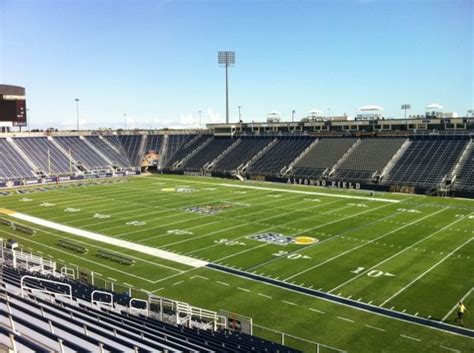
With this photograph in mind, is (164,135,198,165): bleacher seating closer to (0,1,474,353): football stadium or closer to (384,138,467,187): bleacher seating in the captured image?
(0,1,474,353): football stadium

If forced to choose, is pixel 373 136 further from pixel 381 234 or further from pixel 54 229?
pixel 54 229

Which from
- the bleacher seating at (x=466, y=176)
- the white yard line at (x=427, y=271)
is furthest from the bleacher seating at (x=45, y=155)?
the white yard line at (x=427, y=271)

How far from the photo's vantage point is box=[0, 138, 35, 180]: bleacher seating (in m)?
73.4

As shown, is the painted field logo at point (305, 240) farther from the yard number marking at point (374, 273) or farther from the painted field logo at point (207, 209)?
the painted field logo at point (207, 209)

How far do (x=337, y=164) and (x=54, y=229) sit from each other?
45323 mm

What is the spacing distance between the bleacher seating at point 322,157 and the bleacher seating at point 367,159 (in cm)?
198

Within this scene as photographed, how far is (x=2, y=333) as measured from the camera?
343 inches

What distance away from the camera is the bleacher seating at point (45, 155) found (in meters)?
79.9

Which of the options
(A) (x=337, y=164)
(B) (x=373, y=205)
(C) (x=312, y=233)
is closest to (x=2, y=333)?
(C) (x=312, y=233)

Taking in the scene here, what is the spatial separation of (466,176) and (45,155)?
6964cm

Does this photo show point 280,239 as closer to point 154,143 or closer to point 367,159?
point 367,159

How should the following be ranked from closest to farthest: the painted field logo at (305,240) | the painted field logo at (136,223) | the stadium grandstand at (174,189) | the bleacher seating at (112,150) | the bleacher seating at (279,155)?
the stadium grandstand at (174,189) → the painted field logo at (305,240) → the painted field logo at (136,223) → the bleacher seating at (279,155) → the bleacher seating at (112,150)

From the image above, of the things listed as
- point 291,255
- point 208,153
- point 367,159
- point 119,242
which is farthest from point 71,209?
point 367,159

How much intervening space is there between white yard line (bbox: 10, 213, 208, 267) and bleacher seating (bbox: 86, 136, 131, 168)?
148 feet
